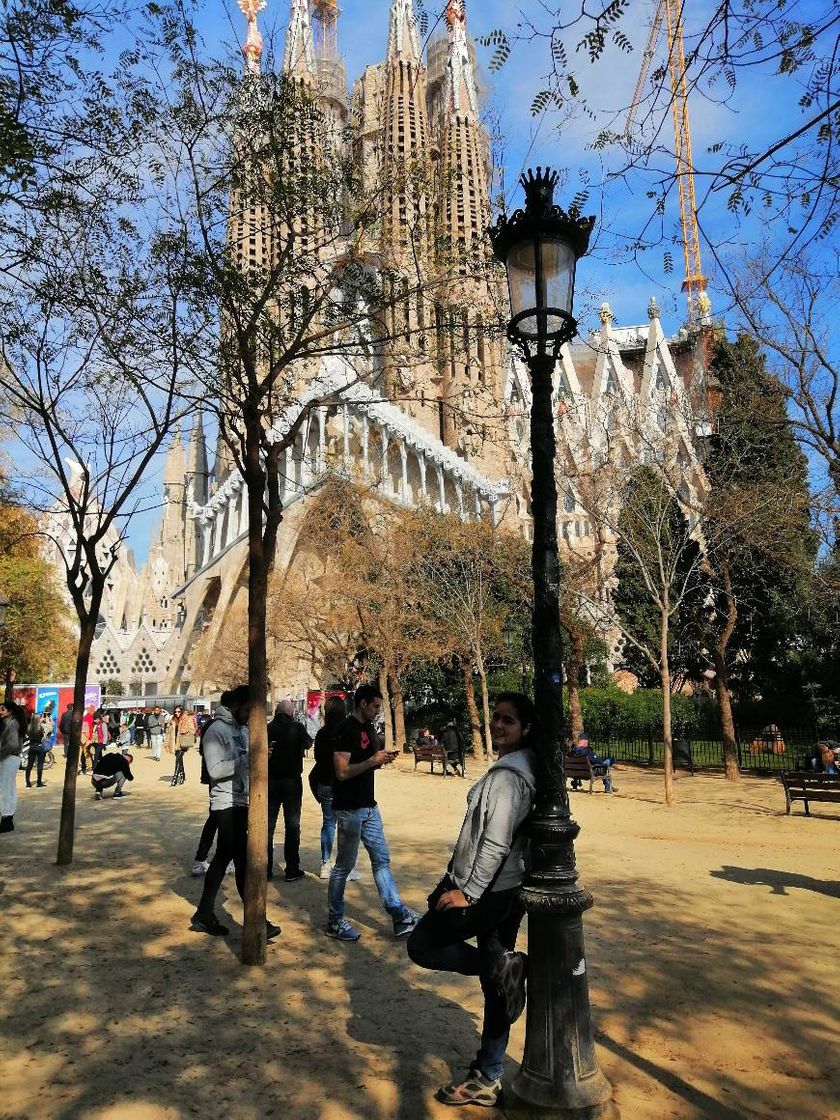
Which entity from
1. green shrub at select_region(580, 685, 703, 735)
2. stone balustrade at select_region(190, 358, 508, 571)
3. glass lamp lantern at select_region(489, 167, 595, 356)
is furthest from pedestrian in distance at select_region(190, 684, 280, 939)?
stone balustrade at select_region(190, 358, 508, 571)

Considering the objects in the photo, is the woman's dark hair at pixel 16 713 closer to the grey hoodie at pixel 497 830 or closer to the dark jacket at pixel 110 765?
the dark jacket at pixel 110 765

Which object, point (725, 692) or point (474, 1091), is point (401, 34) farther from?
point (474, 1091)

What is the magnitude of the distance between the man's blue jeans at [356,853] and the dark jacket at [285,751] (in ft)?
6.64

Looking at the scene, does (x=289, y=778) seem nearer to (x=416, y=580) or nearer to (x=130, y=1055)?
(x=130, y=1055)

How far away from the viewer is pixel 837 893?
651 centimetres

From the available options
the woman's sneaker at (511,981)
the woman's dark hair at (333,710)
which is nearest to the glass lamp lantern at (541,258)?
the woman's sneaker at (511,981)

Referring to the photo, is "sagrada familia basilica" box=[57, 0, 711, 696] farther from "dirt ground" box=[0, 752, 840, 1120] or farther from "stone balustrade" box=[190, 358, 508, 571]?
"dirt ground" box=[0, 752, 840, 1120]

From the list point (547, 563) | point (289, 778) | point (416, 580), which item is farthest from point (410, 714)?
point (547, 563)

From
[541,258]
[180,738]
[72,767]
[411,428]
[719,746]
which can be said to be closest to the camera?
[541,258]

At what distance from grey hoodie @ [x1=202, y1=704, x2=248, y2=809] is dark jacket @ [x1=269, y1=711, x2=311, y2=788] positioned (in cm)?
144

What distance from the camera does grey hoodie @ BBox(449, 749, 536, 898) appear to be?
9.61ft

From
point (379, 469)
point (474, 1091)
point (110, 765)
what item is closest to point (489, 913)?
point (474, 1091)

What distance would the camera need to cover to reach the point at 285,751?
7.25m

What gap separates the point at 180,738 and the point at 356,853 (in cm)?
1235
